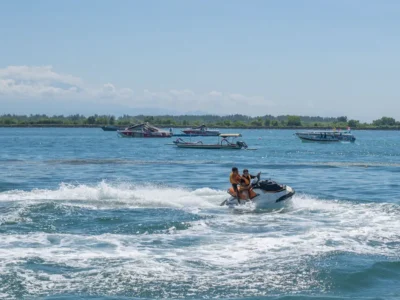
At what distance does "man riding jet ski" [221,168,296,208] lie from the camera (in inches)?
1124

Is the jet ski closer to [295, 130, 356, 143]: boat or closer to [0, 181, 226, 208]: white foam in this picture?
[0, 181, 226, 208]: white foam

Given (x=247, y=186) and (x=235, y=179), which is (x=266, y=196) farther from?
(x=235, y=179)

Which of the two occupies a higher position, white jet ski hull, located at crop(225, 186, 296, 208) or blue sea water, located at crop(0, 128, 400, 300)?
white jet ski hull, located at crop(225, 186, 296, 208)

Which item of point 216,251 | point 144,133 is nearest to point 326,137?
point 144,133

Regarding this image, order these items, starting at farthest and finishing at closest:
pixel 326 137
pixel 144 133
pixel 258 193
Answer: pixel 144 133 < pixel 326 137 < pixel 258 193

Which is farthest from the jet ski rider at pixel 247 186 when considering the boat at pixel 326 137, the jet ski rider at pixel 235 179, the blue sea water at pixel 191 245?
the boat at pixel 326 137

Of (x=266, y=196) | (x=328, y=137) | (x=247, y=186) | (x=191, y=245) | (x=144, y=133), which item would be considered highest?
(x=328, y=137)

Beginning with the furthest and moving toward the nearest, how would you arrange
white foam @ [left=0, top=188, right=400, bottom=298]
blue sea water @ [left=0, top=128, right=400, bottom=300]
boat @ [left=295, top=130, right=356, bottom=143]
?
1. boat @ [left=295, top=130, right=356, bottom=143]
2. white foam @ [left=0, top=188, right=400, bottom=298]
3. blue sea water @ [left=0, top=128, right=400, bottom=300]

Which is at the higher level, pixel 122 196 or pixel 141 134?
pixel 122 196

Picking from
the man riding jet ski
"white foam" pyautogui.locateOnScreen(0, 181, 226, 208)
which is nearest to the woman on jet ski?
the man riding jet ski

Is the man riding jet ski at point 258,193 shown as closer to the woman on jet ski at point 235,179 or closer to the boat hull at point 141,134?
the woman on jet ski at point 235,179

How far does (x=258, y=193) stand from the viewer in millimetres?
28656

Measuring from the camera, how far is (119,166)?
56.2m

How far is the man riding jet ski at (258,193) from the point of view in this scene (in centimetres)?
2855
